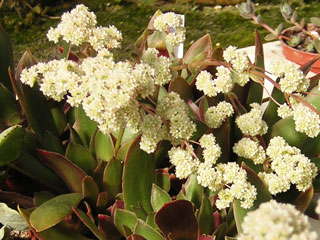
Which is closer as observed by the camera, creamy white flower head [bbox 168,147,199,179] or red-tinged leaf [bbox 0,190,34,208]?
creamy white flower head [bbox 168,147,199,179]

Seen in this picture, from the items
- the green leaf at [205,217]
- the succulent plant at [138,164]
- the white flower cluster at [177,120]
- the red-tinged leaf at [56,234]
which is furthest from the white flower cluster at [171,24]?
the red-tinged leaf at [56,234]

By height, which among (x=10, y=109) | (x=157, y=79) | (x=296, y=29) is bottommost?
(x=296, y=29)

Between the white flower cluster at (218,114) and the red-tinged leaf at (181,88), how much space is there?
19cm

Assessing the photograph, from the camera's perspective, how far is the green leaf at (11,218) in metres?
0.93

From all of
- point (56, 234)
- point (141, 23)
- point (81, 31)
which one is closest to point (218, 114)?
point (81, 31)

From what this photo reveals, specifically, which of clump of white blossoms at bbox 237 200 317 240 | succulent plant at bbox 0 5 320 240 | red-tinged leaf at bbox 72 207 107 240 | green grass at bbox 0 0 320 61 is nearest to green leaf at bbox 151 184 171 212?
succulent plant at bbox 0 5 320 240

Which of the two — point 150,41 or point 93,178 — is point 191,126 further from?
point 150,41

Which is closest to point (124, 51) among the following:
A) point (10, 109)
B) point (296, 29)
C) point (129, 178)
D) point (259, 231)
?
point (296, 29)

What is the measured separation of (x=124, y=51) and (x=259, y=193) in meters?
2.11

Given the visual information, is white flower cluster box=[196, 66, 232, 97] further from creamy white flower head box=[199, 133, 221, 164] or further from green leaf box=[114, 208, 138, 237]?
green leaf box=[114, 208, 138, 237]

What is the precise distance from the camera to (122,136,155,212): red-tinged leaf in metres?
0.89

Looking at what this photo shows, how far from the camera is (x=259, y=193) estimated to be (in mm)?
835

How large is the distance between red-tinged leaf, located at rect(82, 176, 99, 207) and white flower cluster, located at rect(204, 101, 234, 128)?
24 centimetres

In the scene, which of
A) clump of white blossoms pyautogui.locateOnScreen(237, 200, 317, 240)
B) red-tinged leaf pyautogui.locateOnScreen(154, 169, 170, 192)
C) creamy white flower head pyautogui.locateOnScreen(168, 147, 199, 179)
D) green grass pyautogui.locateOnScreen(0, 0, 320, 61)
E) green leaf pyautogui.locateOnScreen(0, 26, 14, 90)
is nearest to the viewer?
clump of white blossoms pyautogui.locateOnScreen(237, 200, 317, 240)
